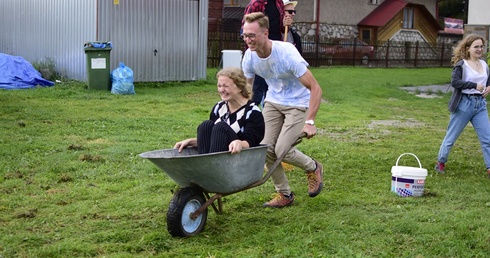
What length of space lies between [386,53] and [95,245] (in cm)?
2870

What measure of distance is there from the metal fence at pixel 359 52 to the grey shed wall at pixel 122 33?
6834mm

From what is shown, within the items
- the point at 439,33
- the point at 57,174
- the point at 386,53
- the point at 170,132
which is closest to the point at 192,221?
the point at 57,174

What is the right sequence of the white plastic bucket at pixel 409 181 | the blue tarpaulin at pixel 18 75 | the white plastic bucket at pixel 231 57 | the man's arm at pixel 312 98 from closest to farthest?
the man's arm at pixel 312 98 < the white plastic bucket at pixel 409 181 < the blue tarpaulin at pixel 18 75 < the white plastic bucket at pixel 231 57

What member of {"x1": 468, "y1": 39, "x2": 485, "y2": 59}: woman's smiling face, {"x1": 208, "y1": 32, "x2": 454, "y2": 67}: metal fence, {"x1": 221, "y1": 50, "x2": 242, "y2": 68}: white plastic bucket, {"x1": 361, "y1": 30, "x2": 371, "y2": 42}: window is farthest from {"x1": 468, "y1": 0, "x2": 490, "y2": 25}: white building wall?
{"x1": 361, "y1": 30, "x2": 371, "y2": 42}: window

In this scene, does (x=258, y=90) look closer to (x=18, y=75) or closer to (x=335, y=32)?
(x=18, y=75)

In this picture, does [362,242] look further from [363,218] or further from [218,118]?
[218,118]

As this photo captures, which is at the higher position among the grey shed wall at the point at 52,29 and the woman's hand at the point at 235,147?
the grey shed wall at the point at 52,29

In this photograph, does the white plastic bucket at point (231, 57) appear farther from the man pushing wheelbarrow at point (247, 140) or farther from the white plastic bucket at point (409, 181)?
the man pushing wheelbarrow at point (247, 140)

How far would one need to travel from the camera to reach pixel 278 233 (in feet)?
15.6

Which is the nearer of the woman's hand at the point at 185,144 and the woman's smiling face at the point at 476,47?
the woman's hand at the point at 185,144

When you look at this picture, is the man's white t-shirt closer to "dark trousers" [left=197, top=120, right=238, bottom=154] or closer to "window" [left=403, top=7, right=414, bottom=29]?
"dark trousers" [left=197, top=120, right=238, bottom=154]

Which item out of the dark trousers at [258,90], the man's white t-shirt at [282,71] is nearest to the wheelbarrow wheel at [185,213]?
the man's white t-shirt at [282,71]

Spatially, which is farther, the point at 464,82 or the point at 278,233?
the point at 464,82

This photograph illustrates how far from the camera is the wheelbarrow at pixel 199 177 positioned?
174 inches
